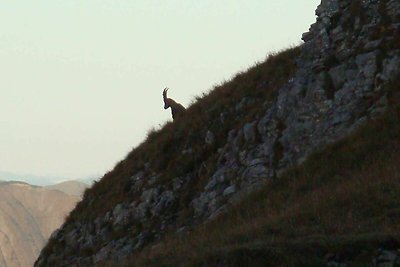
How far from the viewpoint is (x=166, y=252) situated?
52.7ft

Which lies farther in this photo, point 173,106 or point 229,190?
point 173,106

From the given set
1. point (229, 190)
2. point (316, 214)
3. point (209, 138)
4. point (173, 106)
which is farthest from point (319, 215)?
point (173, 106)

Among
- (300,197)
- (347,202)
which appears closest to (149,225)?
(300,197)

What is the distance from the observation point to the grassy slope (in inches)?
504

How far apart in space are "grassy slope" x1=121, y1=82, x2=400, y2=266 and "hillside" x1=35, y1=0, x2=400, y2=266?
0.12 feet

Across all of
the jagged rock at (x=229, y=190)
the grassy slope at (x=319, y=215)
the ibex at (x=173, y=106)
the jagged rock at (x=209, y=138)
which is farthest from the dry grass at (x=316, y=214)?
the ibex at (x=173, y=106)

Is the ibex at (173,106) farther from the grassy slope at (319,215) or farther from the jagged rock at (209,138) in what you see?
the grassy slope at (319,215)

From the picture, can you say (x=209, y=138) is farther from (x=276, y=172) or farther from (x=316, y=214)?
(x=316, y=214)

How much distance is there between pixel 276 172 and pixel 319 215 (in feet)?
18.8

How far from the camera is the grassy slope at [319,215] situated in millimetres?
12805

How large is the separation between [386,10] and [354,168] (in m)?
7.58

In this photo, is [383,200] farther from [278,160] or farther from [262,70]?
[262,70]

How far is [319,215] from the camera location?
50.2 feet

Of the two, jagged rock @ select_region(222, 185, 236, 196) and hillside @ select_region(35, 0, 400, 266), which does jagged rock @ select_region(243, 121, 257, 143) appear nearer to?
hillside @ select_region(35, 0, 400, 266)
